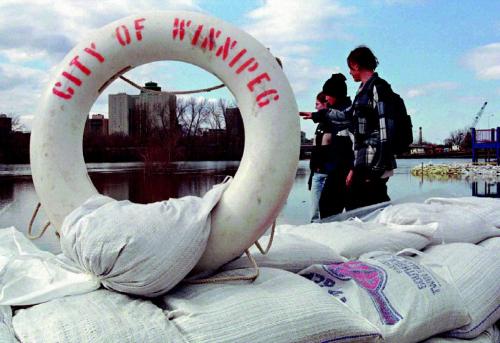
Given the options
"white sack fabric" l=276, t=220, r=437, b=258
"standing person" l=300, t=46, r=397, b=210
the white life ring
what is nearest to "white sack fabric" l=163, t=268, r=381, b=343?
the white life ring

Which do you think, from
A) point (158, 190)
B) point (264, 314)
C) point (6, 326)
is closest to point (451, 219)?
point (264, 314)

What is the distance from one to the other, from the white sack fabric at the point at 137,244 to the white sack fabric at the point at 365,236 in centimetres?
95

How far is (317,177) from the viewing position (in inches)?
147

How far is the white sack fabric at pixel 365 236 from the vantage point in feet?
7.82

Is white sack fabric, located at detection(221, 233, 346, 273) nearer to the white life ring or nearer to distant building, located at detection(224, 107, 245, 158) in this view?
the white life ring

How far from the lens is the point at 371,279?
1.83 metres

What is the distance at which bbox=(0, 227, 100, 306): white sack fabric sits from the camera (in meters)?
1.54

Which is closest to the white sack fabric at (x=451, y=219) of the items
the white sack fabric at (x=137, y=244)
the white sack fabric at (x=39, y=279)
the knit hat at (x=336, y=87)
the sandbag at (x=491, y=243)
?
the sandbag at (x=491, y=243)

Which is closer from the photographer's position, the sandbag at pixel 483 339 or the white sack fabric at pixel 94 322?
the white sack fabric at pixel 94 322

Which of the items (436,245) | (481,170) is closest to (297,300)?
(436,245)

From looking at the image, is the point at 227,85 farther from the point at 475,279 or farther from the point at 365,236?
the point at 475,279

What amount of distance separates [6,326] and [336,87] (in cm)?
267

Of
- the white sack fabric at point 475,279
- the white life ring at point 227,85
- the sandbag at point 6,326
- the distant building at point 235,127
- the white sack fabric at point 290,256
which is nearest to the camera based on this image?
the sandbag at point 6,326

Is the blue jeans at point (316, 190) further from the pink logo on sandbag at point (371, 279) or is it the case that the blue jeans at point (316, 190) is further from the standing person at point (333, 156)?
the pink logo on sandbag at point (371, 279)
